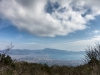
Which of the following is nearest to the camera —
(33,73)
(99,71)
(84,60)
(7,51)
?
(7,51)

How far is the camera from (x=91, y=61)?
2012cm

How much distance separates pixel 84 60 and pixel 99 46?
4.17 metres

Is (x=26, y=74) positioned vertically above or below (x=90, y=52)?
below

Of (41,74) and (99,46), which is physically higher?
(99,46)

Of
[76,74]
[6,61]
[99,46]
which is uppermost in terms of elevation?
[99,46]

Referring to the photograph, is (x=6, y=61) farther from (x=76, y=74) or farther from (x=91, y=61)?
(x=91, y=61)

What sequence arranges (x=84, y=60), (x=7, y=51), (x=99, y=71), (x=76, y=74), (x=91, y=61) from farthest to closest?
1. (x=84, y=60)
2. (x=91, y=61)
3. (x=76, y=74)
4. (x=99, y=71)
5. (x=7, y=51)

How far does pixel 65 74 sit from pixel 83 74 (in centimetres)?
175

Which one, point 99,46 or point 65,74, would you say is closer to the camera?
point 65,74

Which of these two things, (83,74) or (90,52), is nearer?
(83,74)

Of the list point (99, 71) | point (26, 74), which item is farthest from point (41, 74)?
point (99, 71)

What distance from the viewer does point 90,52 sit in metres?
20.4

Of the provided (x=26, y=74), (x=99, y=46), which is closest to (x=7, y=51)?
(x=26, y=74)

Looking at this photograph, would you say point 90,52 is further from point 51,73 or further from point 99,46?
point 51,73
